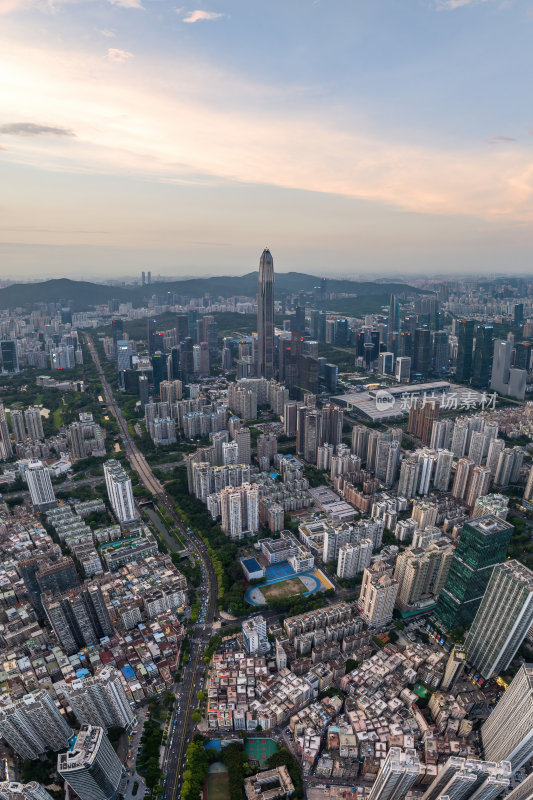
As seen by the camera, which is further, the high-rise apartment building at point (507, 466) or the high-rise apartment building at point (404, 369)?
the high-rise apartment building at point (404, 369)

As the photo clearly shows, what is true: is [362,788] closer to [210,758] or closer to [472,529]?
[210,758]

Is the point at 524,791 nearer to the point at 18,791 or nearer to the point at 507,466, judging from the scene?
the point at 18,791

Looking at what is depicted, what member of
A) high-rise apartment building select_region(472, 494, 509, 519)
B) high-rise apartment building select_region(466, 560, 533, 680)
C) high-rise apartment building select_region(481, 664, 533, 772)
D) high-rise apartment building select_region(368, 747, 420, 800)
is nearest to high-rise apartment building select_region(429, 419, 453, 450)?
high-rise apartment building select_region(472, 494, 509, 519)

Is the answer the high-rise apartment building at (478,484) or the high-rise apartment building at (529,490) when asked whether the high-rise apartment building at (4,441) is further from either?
the high-rise apartment building at (529,490)

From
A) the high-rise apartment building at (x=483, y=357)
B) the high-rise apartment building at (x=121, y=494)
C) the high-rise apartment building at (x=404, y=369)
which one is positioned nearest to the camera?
the high-rise apartment building at (x=121, y=494)

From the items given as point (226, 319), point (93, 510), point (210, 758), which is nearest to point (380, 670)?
point (210, 758)

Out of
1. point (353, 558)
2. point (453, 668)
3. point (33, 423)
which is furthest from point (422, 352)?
point (453, 668)

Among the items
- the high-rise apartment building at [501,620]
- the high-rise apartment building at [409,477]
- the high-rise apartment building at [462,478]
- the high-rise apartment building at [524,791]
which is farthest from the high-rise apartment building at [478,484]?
the high-rise apartment building at [524,791]
